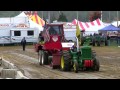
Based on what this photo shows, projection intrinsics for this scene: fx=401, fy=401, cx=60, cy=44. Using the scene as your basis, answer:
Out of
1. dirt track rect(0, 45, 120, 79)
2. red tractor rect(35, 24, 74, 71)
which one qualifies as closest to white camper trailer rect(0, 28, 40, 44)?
dirt track rect(0, 45, 120, 79)

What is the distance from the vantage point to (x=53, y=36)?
24859mm

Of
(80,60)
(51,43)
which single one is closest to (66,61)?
(80,60)

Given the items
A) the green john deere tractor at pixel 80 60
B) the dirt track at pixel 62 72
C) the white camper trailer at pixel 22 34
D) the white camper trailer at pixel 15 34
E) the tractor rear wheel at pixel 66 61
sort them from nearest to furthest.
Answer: the dirt track at pixel 62 72
the green john deere tractor at pixel 80 60
the tractor rear wheel at pixel 66 61
the white camper trailer at pixel 15 34
the white camper trailer at pixel 22 34

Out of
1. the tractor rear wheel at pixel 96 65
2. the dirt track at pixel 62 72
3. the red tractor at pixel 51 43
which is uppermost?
the red tractor at pixel 51 43

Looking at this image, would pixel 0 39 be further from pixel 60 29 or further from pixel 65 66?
pixel 65 66

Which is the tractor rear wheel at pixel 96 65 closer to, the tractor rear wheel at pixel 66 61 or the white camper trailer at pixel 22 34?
the tractor rear wheel at pixel 66 61

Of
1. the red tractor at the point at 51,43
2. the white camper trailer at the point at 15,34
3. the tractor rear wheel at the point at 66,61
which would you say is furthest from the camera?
the white camper trailer at the point at 15,34

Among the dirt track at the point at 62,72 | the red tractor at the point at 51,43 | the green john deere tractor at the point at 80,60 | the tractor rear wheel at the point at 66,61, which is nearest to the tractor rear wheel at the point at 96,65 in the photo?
the green john deere tractor at the point at 80,60

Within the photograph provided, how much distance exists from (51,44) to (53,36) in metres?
0.61

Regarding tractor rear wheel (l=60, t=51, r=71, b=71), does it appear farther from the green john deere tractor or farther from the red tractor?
the red tractor

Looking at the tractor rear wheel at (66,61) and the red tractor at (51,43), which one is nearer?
the tractor rear wheel at (66,61)
